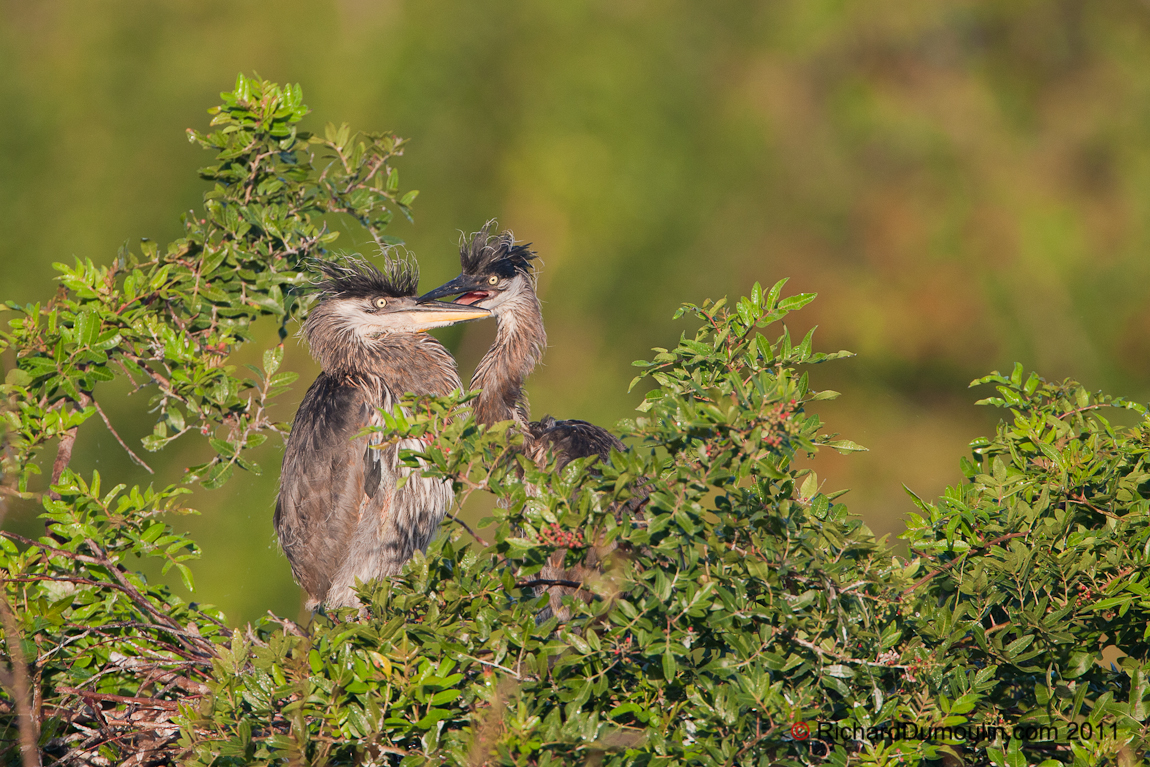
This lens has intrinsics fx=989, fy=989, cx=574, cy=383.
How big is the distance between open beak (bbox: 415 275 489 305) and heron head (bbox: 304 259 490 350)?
23 cm

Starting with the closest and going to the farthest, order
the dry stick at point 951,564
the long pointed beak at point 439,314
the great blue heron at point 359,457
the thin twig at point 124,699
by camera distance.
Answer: the dry stick at point 951,564 < the thin twig at point 124,699 < the great blue heron at point 359,457 < the long pointed beak at point 439,314

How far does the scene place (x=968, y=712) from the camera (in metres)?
2.40

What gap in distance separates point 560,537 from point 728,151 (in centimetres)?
969

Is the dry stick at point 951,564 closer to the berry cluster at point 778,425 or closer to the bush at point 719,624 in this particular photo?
the bush at point 719,624

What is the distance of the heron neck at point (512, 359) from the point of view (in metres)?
4.88

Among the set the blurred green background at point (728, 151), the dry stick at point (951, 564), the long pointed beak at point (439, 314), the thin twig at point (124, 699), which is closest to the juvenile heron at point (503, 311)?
the long pointed beak at point (439, 314)

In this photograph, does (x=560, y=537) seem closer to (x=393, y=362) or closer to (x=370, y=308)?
(x=393, y=362)

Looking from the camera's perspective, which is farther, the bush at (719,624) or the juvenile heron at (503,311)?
the juvenile heron at (503,311)

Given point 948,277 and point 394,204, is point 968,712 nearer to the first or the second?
point 394,204

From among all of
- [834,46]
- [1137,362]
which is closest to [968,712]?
[1137,362]

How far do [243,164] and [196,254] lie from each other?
0.42 m

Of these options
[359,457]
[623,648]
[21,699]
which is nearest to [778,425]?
[623,648]

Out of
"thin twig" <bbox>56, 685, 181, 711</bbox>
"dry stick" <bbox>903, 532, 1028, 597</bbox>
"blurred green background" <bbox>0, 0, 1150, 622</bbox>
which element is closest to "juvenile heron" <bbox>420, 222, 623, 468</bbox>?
"thin twig" <bbox>56, 685, 181, 711</bbox>

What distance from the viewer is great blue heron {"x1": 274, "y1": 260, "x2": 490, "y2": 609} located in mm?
4301
